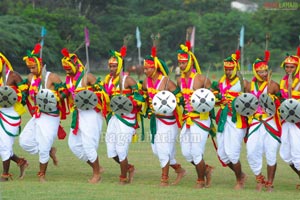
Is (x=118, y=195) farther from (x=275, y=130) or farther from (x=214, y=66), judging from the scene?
(x=214, y=66)

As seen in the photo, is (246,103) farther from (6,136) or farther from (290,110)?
(6,136)

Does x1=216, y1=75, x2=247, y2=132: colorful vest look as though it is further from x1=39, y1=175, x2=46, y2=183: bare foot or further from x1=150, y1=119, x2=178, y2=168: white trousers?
x1=39, y1=175, x2=46, y2=183: bare foot

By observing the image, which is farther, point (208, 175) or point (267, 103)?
point (208, 175)

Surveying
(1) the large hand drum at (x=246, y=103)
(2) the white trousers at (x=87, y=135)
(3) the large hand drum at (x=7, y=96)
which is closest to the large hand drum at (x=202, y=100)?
(1) the large hand drum at (x=246, y=103)

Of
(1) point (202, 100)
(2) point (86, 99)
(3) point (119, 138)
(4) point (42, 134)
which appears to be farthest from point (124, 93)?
(4) point (42, 134)

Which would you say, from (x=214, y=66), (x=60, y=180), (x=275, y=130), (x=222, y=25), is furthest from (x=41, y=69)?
(x=222, y=25)

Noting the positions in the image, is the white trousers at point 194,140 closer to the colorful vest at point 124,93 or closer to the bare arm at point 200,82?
the bare arm at point 200,82

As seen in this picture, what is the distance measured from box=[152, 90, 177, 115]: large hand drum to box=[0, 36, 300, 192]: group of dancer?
0.17ft

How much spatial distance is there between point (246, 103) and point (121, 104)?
208 cm

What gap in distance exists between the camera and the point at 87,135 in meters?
13.6

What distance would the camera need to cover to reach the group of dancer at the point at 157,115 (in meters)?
12.8

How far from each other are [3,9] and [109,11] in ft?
30.6

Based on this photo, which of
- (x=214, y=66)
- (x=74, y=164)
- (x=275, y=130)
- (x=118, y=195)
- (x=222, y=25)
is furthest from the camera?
(x=222, y=25)

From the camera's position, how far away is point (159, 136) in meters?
13.3
